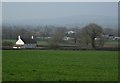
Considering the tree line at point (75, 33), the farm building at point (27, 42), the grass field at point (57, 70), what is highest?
the tree line at point (75, 33)

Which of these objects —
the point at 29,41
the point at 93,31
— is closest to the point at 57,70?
the point at 29,41

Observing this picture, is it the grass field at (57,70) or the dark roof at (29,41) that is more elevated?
the dark roof at (29,41)

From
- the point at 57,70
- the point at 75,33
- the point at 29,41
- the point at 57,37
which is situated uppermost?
the point at 75,33

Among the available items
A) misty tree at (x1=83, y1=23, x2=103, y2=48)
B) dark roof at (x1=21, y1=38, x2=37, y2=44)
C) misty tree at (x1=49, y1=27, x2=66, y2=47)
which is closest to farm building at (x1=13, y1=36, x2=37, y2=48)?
dark roof at (x1=21, y1=38, x2=37, y2=44)

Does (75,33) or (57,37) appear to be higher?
(75,33)

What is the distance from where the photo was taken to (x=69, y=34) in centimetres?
5325

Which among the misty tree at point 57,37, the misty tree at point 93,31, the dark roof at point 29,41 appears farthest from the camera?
the misty tree at point 93,31

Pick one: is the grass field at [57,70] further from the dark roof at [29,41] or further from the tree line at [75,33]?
the dark roof at [29,41]

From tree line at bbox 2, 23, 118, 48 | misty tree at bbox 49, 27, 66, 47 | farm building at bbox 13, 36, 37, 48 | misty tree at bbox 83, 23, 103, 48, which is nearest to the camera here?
tree line at bbox 2, 23, 118, 48

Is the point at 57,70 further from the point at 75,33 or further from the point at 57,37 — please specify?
the point at 75,33

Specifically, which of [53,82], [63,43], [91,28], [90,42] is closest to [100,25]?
[91,28]

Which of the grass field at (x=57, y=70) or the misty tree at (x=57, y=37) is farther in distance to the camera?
the misty tree at (x=57, y=37)

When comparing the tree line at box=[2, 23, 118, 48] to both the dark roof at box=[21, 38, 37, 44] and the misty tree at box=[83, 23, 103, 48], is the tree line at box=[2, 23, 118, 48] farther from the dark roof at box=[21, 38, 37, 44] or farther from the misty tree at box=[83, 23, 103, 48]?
the dark roof at box=[21, 38, 37, 44]

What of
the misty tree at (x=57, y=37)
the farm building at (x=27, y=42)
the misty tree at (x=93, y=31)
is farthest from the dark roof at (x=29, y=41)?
the misty tree at (x=93, y=31)
